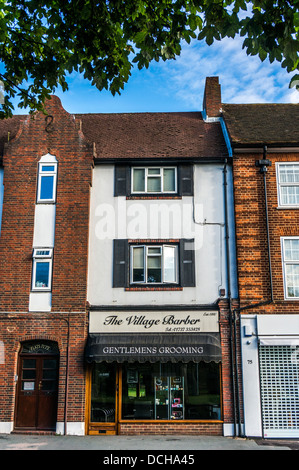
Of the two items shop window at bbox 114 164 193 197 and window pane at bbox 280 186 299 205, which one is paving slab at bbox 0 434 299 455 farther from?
shop window at bbox 114 164 193 197

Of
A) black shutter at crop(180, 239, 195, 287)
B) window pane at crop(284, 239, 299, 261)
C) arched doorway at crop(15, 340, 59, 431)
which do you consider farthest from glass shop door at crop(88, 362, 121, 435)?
window pane at crop(284, 239, 299, 261)

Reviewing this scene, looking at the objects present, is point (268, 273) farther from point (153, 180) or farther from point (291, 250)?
point (153, 180)

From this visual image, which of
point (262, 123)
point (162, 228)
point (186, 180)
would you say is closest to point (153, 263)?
point (162, 228)

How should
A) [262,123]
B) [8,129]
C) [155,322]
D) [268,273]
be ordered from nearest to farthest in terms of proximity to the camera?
1. [155,322]
2. [268,273]
3. [262,123]
4. [8,129]

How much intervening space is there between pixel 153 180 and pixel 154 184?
0.52ft

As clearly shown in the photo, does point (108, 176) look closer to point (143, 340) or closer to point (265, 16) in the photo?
point (143, 340)

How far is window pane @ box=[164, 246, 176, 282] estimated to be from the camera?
1530 cm

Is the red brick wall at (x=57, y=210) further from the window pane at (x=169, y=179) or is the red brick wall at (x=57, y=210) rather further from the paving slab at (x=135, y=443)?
the paving slab at (x=135, y=443)

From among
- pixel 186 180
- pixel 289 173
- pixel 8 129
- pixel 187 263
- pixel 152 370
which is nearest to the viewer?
pixel 152 370

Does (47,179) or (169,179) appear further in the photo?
(169,179)

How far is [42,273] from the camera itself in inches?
599

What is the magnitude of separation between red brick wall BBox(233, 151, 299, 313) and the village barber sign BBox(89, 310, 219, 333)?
1356mm

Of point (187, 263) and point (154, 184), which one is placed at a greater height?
point (154, 184)

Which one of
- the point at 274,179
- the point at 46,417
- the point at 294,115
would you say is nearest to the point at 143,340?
the point at 46,417
